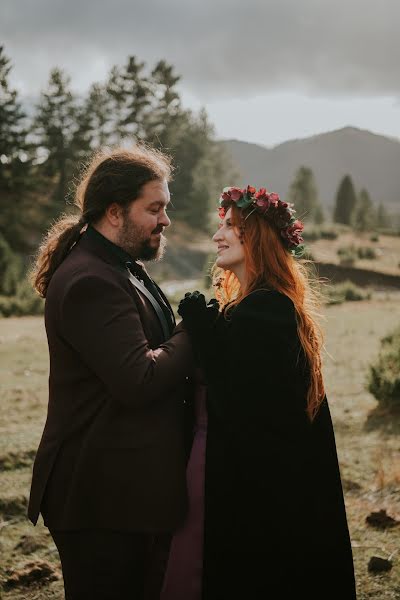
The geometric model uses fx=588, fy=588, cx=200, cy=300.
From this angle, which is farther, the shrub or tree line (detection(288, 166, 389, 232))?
tree line (detection(288, 166, 389, 232))

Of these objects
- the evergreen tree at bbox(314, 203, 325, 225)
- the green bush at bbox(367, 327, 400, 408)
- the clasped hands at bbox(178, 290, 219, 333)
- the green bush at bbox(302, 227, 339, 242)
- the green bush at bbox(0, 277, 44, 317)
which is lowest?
the green bush at bbox(0, 277, 44, 317)

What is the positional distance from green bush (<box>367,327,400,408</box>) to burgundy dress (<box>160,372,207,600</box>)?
535cm

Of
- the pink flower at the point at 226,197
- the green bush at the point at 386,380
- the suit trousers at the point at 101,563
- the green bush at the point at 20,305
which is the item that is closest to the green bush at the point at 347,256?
the green bush at the point at 20,305

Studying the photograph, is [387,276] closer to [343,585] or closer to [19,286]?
[19,286]

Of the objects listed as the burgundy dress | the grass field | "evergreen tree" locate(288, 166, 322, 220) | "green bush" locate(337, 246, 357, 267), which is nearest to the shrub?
"green bush" locate(337, 246, 357, 267)

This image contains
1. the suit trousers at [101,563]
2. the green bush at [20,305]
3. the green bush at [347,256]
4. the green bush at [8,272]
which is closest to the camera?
the suit trousers at [101,563]

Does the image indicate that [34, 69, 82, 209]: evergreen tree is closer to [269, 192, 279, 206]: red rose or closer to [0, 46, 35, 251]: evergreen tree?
[0, 46, 35, 251]: evergreen tree

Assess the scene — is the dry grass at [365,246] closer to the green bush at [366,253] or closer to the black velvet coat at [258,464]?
the green bush at [366,253]

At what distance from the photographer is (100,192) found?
2.72 meters

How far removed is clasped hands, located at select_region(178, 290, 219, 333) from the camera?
8.66 ft

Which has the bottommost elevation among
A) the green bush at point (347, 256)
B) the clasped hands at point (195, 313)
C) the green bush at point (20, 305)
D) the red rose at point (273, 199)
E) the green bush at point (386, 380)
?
the green bush at point (20, 305)

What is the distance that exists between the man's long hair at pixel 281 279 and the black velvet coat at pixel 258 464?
0.14 m

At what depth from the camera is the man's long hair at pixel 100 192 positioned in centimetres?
271

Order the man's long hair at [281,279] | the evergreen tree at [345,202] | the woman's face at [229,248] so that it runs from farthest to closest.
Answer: the evergreen tree at [345,202], the woman's face at [229,248], the man's long hair at [281,279]
